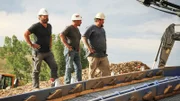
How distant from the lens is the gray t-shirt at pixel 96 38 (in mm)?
7738

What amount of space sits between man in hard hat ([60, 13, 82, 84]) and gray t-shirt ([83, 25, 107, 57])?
0.27 m

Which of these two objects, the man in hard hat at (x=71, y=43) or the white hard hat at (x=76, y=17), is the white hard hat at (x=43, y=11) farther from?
the white hard hat at (x=76, y=17)

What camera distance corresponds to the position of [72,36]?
758 cm

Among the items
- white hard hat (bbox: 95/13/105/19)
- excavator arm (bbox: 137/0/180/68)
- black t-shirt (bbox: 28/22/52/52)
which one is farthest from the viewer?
excavator arm (bbox: 137/0/180/68)

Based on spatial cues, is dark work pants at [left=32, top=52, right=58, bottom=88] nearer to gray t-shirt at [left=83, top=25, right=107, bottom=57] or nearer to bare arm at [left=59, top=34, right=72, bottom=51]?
bare arm at [left=59, top=34, right=72, bottom=51]

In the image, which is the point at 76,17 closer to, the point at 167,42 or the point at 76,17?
the point at 76,17

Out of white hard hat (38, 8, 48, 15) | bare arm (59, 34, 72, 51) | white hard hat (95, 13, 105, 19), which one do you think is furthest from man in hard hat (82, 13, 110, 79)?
white hard hat (38, 8, 48, 15)

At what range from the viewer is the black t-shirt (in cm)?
688

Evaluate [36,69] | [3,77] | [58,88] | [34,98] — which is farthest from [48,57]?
[3,77]

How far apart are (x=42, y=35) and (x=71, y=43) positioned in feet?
2.78

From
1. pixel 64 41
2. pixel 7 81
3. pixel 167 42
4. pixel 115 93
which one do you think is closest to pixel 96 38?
pixel 64 41

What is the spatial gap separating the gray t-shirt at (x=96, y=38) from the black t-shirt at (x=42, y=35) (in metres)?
1.00

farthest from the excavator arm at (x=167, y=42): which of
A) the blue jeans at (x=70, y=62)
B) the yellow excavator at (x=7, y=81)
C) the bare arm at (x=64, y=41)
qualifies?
the yellow excavator at (x=7, y=81)

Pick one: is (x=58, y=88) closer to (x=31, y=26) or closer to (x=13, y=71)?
(x=31, y=26)
